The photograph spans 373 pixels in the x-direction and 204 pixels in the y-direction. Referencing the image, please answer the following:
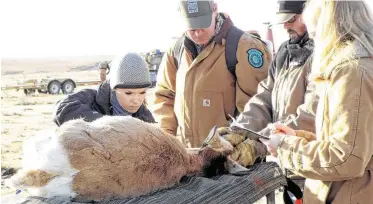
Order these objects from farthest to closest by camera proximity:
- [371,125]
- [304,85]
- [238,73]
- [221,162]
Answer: [238,73] → [304,85] → [221,162] → [371,125]

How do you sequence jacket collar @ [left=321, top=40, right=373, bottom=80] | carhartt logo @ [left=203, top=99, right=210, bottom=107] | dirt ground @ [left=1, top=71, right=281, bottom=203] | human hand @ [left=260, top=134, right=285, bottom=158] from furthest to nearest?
dirt ground @ [left=1, top=71, right=281, bottom=203] < carhartt logo @ [left=203, top=99, right=210, bottom=107] < human hand @ [left=260, top=134, right=285, bottom=158] < jacket collar @ [left=321, top=40, right=373, bottom=80]

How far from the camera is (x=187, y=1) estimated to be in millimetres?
3389

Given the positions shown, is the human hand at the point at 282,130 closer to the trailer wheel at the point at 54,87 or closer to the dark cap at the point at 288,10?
the dark cap at the point at 288,10

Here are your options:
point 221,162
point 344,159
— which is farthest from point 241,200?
point 344,159

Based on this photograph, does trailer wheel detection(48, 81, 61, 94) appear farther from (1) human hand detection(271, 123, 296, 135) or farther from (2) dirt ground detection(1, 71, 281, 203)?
(1) human hand detection(271, 123, 296, 135)

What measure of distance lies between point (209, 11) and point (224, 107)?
2.24ft

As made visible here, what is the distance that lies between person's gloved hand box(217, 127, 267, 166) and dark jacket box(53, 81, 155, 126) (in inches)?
22.8

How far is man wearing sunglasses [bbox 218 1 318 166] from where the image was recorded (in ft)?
8.74

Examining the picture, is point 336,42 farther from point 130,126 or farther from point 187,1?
point 187,1

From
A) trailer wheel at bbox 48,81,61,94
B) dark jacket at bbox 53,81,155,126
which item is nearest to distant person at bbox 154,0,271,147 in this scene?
dark jacket at bbox 53,81,155,126

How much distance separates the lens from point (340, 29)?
6.90 feet

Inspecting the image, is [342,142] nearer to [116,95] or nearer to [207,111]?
[116,95]

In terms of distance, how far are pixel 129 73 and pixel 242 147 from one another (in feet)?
2.51

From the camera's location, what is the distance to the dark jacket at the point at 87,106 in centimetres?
262
